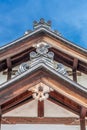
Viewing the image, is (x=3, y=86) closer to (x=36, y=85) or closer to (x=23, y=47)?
(x=36, y=85)

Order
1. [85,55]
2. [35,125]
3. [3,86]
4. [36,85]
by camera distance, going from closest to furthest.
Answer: [3,86] < [36,85] < [35,125] < [85,55]

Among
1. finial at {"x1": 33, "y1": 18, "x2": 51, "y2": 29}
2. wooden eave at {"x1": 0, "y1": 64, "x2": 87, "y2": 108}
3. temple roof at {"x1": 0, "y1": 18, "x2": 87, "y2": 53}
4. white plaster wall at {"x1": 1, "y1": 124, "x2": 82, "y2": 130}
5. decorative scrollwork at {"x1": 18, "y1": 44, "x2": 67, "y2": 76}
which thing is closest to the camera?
wooden eave at {"x1": 0, "y1": 64, "x2": 87, "y2": 108}

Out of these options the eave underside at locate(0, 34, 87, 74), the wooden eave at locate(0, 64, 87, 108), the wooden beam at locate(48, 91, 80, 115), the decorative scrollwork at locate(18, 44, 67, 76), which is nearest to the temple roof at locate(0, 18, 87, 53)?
the eave underside at locate(0, 34, 87, 74)

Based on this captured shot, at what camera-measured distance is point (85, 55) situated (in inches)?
423

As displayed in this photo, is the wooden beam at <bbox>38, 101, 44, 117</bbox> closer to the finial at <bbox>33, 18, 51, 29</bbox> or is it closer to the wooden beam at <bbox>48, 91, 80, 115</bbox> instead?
the wooden beam at <bbox>48, 91, 80, 115</bbox>

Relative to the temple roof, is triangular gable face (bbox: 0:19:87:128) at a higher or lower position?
lower

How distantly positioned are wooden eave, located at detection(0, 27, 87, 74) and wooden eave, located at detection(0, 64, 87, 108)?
128 inches

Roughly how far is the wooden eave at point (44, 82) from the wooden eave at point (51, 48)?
10.7 ft

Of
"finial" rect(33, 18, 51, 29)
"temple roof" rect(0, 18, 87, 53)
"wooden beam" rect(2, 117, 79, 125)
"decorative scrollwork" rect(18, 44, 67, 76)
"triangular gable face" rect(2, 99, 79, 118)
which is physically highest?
"finial" rect(33, 18, 51, 29)

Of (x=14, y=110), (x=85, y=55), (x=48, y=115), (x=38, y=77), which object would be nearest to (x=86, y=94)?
(x=38, y=77)

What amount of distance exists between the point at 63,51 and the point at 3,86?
13.4 ft

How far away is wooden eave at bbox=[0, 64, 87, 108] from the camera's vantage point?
7.39 m

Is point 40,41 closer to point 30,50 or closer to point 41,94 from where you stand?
point 30,50

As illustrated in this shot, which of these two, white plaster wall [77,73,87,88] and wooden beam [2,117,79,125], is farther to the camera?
white plaster wall [77,73,87,88]
